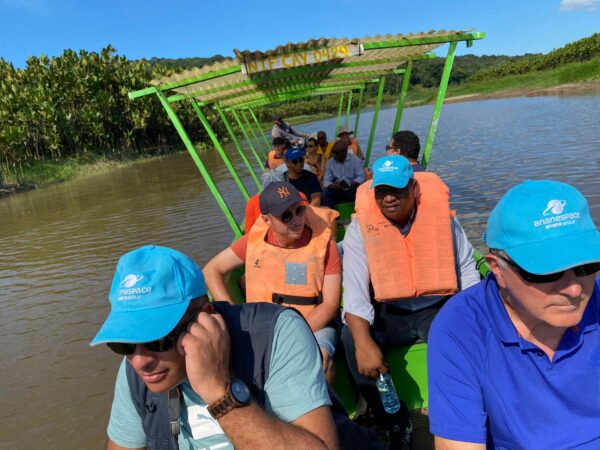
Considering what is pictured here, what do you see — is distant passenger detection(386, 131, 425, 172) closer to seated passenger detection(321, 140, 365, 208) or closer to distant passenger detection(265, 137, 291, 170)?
seated passenger detection(321, 140, 365, 208)

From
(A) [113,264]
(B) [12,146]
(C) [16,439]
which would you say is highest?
(B) [12,146]

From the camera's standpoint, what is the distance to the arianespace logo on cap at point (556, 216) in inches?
51.3

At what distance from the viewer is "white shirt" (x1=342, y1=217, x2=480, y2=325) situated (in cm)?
272

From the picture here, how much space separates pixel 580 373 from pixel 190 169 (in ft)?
79.4

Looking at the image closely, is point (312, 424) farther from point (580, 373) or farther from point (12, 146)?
point (12, 146)

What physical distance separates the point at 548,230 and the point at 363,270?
1569mm

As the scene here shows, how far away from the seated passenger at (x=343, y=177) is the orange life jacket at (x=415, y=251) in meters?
4.56

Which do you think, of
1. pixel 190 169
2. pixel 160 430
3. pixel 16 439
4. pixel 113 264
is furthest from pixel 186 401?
pixel 190 169

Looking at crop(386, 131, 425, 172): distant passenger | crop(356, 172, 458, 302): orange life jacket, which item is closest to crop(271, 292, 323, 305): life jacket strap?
crop(356, 172, 458, 302): orange life jacket

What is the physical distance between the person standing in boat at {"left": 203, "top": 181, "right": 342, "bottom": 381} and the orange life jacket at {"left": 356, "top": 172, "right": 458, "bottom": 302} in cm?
33

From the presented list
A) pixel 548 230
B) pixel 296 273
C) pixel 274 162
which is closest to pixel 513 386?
pixel 548 230

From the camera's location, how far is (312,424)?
4.41 feet

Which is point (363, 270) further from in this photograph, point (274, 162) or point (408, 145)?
point (274, 162)

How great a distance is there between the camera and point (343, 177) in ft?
24.9
